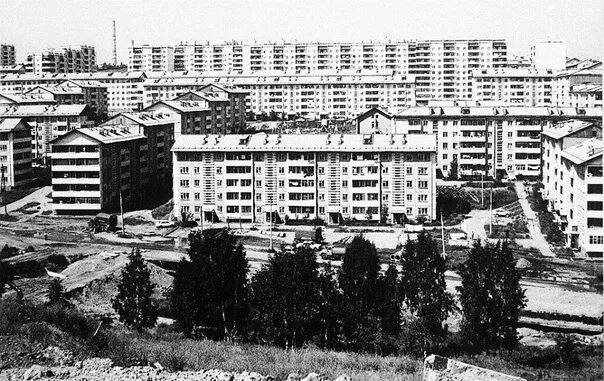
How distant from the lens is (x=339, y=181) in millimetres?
18922

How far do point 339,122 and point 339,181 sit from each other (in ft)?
Result: 52.8

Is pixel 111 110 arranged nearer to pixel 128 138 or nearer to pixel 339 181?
pixel 128 138

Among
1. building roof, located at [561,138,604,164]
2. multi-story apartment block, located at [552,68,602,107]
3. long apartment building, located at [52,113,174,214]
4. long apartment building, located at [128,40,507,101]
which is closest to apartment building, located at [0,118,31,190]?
long apartment building, located at [52,113,174,214]

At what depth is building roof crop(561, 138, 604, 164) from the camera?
50.9ft

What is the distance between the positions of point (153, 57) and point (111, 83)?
16.0 feet

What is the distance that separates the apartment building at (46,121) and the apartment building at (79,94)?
195 inches

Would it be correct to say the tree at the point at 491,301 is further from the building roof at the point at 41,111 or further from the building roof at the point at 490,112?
the building roof at the point at 41,111

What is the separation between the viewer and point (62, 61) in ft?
153

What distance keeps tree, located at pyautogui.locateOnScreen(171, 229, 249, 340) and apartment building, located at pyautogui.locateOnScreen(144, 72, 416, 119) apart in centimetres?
2681

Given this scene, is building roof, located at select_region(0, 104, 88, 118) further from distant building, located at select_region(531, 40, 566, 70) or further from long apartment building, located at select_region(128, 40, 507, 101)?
distant building, located at select_region(531, 40, 566, 70)

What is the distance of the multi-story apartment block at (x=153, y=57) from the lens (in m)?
44.7

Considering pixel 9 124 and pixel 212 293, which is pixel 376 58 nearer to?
pixel 9 124

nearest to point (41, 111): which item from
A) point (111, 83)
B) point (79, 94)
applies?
point (79, 94)

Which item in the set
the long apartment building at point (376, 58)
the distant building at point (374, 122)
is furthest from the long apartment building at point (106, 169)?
the long apartment building at point (376, 58)
